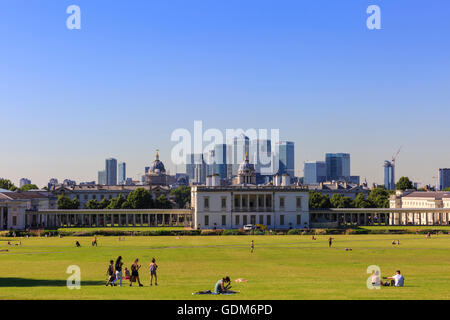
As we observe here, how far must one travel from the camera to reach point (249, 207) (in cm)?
12262

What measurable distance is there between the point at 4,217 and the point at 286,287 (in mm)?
97949

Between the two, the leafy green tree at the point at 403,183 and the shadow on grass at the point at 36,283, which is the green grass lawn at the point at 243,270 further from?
the leafy green tree at the point at 403,183

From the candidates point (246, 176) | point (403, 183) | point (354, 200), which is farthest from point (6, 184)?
point (403, 183)

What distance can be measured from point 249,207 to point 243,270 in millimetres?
80667

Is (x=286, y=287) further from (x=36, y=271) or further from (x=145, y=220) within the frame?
(x=145, y=220)

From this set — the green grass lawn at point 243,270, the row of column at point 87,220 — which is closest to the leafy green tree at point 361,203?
the row of column at point 87,220

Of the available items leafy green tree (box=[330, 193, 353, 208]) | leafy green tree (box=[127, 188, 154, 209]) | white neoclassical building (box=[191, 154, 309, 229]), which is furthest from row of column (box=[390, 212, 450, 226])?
leafy green tree (box=[127, 188, 154, 209])

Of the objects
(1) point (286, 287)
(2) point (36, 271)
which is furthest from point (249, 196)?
(1) point (286, 287)

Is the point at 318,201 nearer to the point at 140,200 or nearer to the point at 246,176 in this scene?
the point at 246,176

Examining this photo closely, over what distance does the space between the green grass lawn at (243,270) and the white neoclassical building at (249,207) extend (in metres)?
54.7

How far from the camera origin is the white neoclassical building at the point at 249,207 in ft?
396
